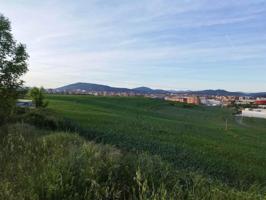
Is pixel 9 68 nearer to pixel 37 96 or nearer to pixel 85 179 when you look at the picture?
pixel 85 179

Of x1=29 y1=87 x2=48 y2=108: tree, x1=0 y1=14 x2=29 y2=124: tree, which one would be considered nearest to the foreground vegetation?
x1=0 y1=14 x2=29 y2=124: tree

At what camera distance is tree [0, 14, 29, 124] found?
19344 mm

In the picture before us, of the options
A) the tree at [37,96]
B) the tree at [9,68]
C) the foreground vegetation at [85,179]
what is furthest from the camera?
the tree at [37,96]

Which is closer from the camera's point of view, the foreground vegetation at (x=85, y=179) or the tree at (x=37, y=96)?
the foreground vegetation at (x=85, y=179)


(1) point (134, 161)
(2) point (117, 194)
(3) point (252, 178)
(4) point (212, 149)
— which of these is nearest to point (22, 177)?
(2) point (117, 194)

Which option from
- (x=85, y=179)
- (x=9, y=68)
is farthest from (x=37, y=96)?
(x=85, y=179)

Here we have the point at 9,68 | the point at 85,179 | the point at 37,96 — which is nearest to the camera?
the point at 85,179

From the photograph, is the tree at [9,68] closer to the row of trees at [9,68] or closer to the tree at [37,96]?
the row of trees at [9,68]

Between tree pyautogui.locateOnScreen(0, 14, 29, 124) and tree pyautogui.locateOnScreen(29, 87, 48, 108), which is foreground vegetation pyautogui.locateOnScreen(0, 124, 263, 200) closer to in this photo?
tree pyautogui.locateOnScreen(0, 14, 29, 124)

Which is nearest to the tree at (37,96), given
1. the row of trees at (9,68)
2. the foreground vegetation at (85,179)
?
the row of trees at (9,68)

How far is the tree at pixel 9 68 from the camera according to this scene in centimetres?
1934

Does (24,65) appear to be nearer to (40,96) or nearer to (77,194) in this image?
(77,194)

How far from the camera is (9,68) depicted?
63.8 feet

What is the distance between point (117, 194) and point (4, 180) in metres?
1.79
